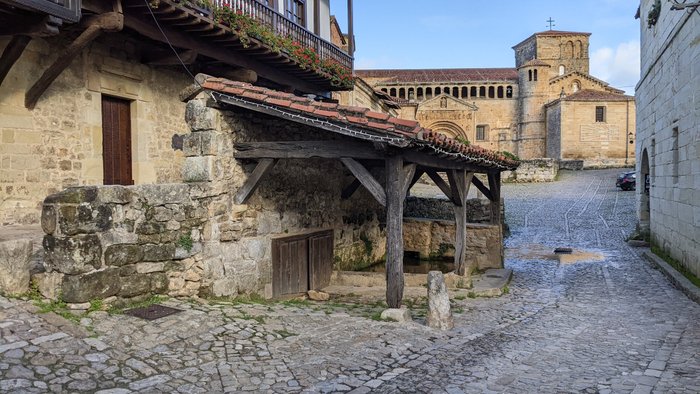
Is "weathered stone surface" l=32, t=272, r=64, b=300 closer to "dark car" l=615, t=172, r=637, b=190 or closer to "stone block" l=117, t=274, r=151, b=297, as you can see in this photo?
"stone block" l=117, t=274, r=151, b=297

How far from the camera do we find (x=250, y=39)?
9594 mm

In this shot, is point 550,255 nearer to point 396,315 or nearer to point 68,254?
point 396,315

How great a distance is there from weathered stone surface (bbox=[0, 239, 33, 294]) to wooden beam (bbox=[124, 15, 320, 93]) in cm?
401

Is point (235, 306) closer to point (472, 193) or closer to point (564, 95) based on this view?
point (472, 193)

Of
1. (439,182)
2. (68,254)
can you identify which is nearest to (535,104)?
(439,182)

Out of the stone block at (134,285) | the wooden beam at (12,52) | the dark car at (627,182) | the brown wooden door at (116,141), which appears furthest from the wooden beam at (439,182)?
the dark car at (627,182)

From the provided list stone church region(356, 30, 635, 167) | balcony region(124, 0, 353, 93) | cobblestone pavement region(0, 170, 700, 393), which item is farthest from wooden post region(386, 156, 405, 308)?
stone church region(356, 30, 635, 167)

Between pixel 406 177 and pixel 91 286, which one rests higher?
pixel 406 177

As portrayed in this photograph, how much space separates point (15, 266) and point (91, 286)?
0.66 m

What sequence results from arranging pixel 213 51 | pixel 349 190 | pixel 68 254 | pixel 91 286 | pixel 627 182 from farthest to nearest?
pixel 627 182
pixel 349 190
pixel 213 51
pixel 91 286
pixel 68 254

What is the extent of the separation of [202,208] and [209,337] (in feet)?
6.65

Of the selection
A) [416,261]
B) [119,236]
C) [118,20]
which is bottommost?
[416,261]

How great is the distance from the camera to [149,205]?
576cm

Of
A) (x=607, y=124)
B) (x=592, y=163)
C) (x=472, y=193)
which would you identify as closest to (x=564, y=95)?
(x=607, y=124)
